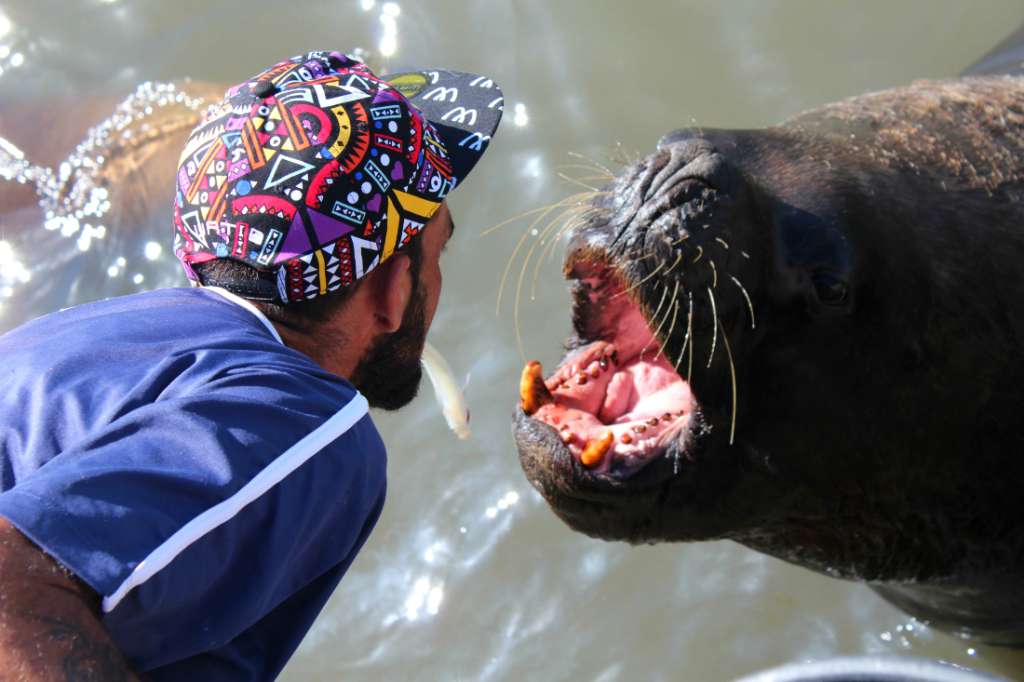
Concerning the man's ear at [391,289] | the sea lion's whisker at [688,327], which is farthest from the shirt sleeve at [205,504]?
the sea lion's whisker at [688,327]

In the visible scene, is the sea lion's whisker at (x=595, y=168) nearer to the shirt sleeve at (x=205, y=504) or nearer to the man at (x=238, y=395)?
the man at (x=238, y=395)

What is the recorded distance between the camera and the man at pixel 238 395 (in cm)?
232

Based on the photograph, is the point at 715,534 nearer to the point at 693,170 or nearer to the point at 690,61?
the point at 693,170

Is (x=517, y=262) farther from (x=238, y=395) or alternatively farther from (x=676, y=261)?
(x=238, y=395)

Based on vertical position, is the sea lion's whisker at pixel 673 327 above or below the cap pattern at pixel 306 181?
below

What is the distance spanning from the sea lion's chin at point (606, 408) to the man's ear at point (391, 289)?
1.58 ft

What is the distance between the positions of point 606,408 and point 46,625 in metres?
2.21

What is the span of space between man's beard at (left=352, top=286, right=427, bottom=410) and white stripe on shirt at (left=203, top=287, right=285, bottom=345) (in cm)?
40

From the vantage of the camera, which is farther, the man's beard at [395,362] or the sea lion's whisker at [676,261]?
the man's beard at [395,362]

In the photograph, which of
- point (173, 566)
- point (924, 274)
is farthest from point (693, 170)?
point (173, 566)

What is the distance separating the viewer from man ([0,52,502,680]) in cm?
232

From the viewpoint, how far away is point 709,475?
12.4ft

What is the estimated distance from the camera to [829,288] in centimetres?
353

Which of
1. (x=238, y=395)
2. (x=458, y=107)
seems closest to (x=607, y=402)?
(x=458, y=107)
